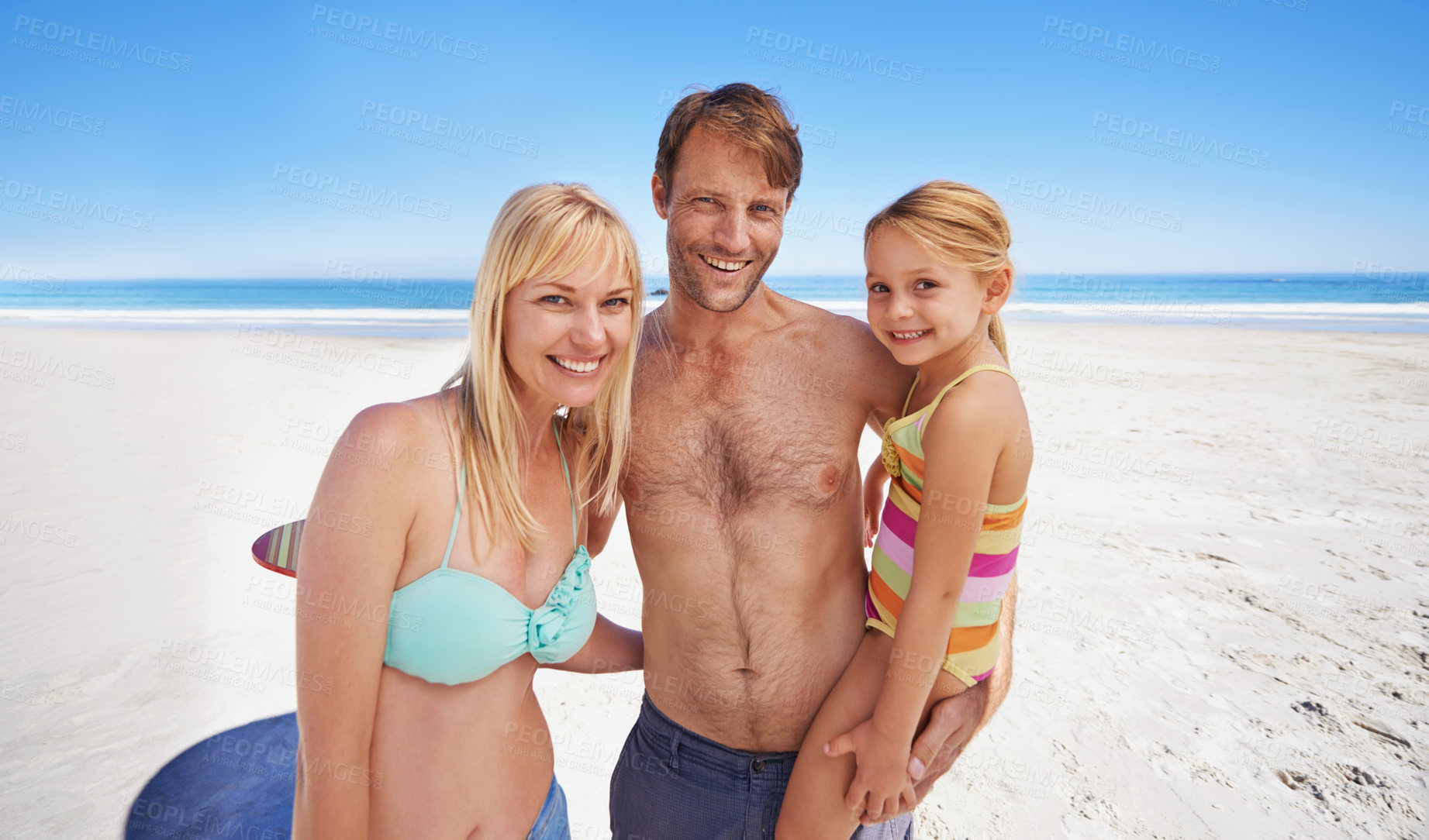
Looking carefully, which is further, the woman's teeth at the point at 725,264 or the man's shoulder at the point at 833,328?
the man's shoulder at the point at 833,328

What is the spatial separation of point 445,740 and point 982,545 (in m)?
1.56

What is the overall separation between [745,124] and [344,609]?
76.1 inches

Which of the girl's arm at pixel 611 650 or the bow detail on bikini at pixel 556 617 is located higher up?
the bow detail on bikini at pixel 556 617

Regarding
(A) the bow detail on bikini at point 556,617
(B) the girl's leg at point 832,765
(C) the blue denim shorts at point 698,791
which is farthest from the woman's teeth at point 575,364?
(C) the blue denim shorts at point 698,791

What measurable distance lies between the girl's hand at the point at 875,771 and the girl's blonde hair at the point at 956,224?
4.48ft

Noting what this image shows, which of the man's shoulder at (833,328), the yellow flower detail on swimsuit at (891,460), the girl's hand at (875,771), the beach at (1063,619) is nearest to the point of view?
the girl's hand at (875,771)

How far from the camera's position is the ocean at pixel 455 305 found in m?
22.9

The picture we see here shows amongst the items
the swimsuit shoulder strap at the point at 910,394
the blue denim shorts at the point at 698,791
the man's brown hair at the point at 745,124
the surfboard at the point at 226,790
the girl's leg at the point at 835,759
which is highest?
the man's brown hair at the point at 745,124

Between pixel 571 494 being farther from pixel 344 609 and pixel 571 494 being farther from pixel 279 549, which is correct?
pixel 279 549

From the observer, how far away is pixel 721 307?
2.44 meters

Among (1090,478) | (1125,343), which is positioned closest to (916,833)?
(1090,478)

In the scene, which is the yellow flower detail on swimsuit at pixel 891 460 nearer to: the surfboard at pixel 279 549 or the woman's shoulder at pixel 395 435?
the woman's shoulder at pixel 395 435

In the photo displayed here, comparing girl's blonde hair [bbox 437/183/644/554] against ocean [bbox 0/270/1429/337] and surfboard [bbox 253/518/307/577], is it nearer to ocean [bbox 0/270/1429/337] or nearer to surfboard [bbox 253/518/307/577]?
surfboard [bbox 253/518/307/577]

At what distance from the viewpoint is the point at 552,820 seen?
204 cm
